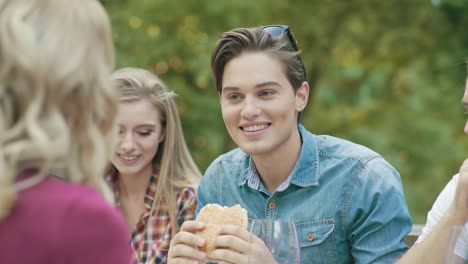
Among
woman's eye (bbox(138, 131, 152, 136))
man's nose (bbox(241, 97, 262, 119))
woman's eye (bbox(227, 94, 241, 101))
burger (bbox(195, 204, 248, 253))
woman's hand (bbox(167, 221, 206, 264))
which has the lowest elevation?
woman's hand (bbox(167, 221, 206, 264))

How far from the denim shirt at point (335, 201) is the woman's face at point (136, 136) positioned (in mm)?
565

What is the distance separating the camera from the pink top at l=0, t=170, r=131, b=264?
4.44 feet

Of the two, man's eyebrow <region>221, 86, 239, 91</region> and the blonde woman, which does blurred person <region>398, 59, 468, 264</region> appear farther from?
the blonde woman

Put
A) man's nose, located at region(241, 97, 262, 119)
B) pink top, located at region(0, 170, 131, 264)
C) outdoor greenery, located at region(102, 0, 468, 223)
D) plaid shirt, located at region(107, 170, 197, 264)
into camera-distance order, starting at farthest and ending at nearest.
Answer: outdoor greenery, located at region(102, 0, 468, 223) < plaid shirt, located at region(107, 170, 197, 264) < man's nose, located at region(241, 97, 262, 119) < pink top, located at region(0, 170, 131, 264)

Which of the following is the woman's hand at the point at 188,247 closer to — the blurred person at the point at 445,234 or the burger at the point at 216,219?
the burger at the point at 216,219

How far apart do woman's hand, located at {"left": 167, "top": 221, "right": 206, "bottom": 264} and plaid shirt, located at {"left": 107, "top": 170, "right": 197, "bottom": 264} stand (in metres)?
1.04

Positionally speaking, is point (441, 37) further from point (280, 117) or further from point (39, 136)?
point (39, 136)

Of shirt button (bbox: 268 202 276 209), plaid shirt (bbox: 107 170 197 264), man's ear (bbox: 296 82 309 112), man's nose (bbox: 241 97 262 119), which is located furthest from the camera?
plaid shirt (bbox: 107 170 197 264)

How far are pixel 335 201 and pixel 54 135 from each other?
5.38 ft

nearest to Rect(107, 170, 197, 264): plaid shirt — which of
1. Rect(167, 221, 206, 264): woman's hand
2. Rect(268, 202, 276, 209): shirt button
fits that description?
Rect(268, 202, 276, 209): shirt button

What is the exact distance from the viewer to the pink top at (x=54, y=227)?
4.44 ft

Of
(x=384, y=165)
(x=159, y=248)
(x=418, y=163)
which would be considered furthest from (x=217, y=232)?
(x=418, y=163)

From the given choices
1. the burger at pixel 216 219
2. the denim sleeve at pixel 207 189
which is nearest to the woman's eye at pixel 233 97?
the denim sleeve at pixel 207 189

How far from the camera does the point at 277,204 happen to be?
2.99m
